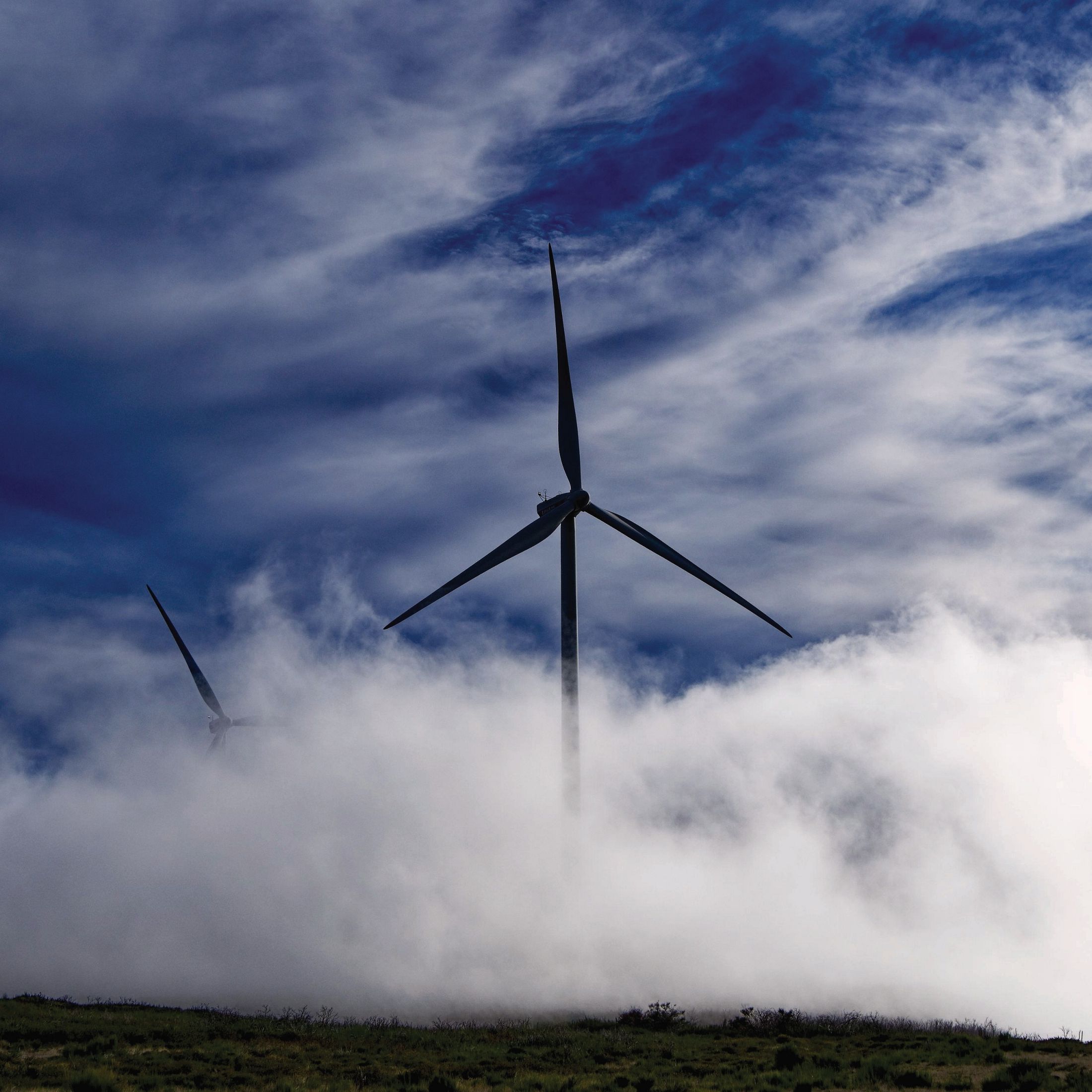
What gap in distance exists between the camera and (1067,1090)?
117ft

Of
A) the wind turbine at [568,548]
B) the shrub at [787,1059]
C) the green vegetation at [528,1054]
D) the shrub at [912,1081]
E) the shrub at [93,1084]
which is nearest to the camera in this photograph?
the shrub at [93,1084]

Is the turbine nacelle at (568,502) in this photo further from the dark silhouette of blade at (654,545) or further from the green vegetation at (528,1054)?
the green vegetation at (528,1054)

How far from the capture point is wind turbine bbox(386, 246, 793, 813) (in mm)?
62906

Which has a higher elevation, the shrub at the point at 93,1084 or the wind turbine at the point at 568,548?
the wind turbine at the point at 568,548

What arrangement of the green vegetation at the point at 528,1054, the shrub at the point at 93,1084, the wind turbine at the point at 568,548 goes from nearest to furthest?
the shrub at the point at 93,1084
the green vegetation at the point at 528,1054
the wind turbine at the point at 568,548

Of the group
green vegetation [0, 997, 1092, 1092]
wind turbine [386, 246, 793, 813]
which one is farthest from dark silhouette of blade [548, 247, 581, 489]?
green vegetation [0, 997, 1092, 1092]

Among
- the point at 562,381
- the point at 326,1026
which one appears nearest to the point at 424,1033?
the point at 326,1026

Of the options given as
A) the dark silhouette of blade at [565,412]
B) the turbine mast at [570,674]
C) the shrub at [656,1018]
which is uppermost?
the dark silhouette of blade at [565,412]

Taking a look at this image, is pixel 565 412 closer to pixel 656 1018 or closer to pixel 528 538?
pixel 528 538

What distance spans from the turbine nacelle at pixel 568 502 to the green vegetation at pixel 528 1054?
3134 centimetres

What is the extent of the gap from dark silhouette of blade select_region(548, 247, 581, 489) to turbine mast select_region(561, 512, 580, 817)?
4428 millimetres

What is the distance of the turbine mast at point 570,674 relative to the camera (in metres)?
62.8

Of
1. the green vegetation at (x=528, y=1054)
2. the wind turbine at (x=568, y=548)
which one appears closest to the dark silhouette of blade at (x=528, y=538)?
the wind turbine at (x=568, y=548)

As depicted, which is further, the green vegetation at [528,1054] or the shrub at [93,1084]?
the green vegetation at [528,1054]
